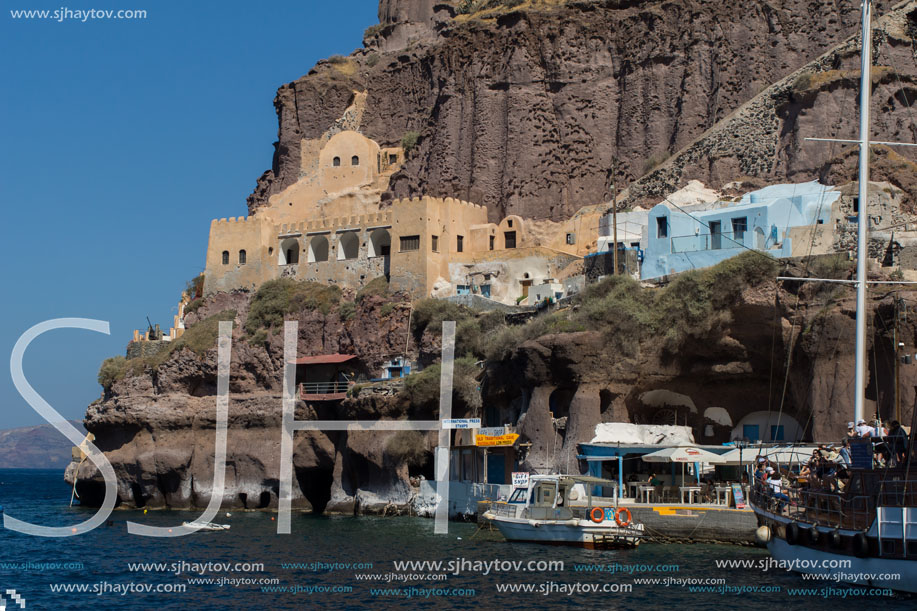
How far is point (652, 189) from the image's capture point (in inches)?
2739

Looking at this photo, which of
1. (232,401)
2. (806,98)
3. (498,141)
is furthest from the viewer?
(498,141)

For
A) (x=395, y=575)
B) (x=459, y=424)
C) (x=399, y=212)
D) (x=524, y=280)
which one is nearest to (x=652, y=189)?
(x=524, y=280)

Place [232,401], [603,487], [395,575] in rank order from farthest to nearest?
[232,401], [603,487], [395,575]

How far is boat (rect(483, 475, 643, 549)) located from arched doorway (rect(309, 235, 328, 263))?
119 ft

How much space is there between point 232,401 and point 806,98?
36.6 metres

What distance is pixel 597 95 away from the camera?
7775 centimetres

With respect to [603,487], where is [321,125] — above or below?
above

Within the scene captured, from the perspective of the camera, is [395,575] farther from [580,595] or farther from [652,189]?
[652,189]

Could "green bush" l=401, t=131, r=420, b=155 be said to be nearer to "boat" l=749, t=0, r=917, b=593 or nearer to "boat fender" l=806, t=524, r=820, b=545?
"boat" l=749, t=0, r=917, b=593

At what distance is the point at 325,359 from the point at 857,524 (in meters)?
41.7

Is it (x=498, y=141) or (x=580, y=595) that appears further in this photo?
(x=498, y=141)

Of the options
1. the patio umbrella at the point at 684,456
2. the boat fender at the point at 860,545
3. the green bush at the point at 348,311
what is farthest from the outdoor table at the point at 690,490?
the green bush at the point at 348,311

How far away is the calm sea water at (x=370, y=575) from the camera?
31328 mm

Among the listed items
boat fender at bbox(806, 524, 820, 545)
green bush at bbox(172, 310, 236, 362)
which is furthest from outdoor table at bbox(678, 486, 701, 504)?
green bush at bbox(172, 310, 236, 362)
